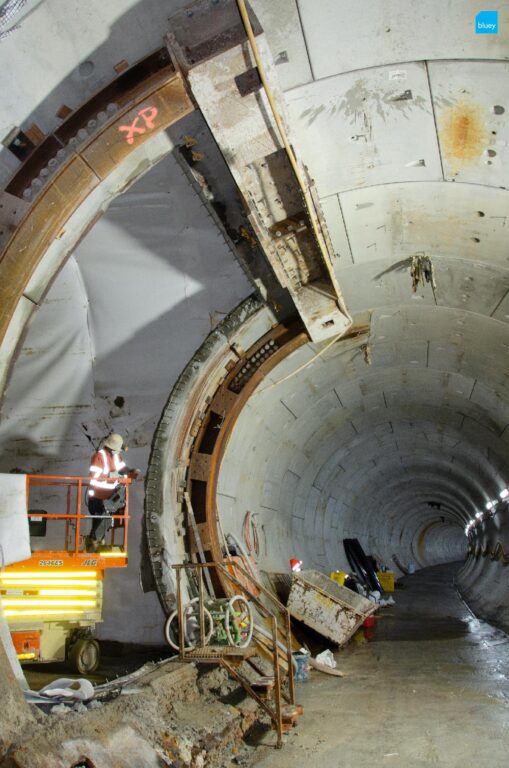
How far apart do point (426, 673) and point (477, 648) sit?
2.38 m

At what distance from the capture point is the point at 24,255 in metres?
4.89

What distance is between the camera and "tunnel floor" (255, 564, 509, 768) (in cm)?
578

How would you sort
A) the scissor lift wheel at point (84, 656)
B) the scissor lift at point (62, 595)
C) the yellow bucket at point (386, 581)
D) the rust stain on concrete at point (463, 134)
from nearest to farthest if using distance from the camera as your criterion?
the rust stain on concrete at point (463, 134) < the scissor lift at point (62, 595) < the scissor lift wheel at point (84, 656) < the yellow bucket at point (386, 581)

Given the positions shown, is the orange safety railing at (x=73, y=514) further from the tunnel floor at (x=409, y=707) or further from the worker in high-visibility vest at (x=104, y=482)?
the tunnel floor at (x=409, y=707)

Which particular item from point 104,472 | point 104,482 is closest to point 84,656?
point 104,482

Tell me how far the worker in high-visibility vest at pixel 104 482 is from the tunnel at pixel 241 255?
0.91ft

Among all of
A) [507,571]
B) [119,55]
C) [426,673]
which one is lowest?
[426,673]

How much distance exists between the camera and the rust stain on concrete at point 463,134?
554cm

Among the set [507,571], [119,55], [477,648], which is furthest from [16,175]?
[507,571]

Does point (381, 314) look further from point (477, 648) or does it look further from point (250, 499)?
point (477, 648)

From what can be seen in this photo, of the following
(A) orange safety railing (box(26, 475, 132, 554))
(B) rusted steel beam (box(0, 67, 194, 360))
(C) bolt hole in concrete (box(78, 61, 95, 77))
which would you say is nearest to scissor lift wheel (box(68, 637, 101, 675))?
(A) orange safety railing (box(26, 475, 132, 554))

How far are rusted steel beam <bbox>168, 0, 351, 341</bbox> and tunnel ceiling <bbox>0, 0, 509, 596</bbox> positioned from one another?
0.20 m

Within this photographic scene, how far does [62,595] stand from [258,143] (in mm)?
4826

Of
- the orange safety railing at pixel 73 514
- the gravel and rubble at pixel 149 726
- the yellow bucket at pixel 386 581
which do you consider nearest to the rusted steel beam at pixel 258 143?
the orange safety railing at pixel 73 514
